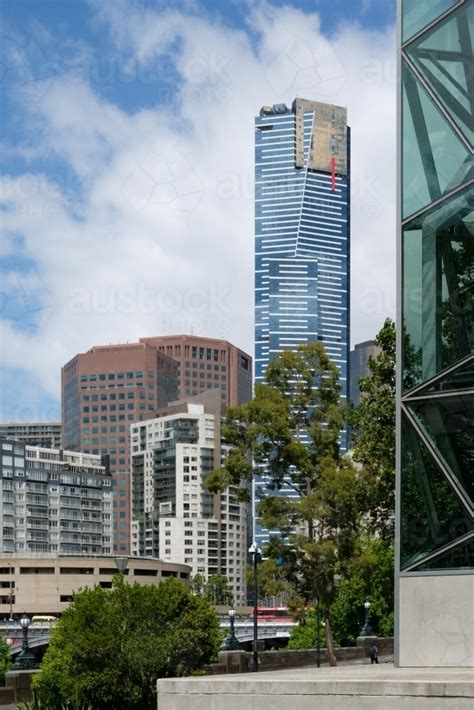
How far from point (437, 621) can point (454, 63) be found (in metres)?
10.4

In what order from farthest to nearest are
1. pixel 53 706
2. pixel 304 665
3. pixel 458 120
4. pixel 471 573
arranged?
pixel 304 665
pixel 53 706
pixel 458 120
pixel 471 573

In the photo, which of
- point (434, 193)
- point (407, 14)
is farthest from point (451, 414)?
point (407, 14)

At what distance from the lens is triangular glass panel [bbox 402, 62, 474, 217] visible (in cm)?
2425

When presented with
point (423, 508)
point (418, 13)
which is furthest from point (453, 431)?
point (418, 13)

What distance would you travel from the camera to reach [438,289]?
80.2 ft

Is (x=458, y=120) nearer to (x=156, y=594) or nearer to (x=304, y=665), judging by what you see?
(x=156, y=594)

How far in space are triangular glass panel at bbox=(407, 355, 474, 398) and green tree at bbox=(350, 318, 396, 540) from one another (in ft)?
78.5

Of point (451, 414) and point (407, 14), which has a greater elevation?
point (407, 14)

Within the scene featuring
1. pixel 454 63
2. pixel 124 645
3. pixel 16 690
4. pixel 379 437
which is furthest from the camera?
pixel 379 437

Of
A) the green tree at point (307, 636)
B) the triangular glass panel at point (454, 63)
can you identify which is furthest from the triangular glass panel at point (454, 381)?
the green tree at point (307, 636)

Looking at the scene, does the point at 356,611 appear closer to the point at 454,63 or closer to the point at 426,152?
the point at 426,152

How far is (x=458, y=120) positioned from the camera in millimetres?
24375

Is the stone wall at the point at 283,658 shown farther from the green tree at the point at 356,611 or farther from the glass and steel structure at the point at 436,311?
the glass and steel structure at the point at 436,311

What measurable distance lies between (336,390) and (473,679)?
110 ft
